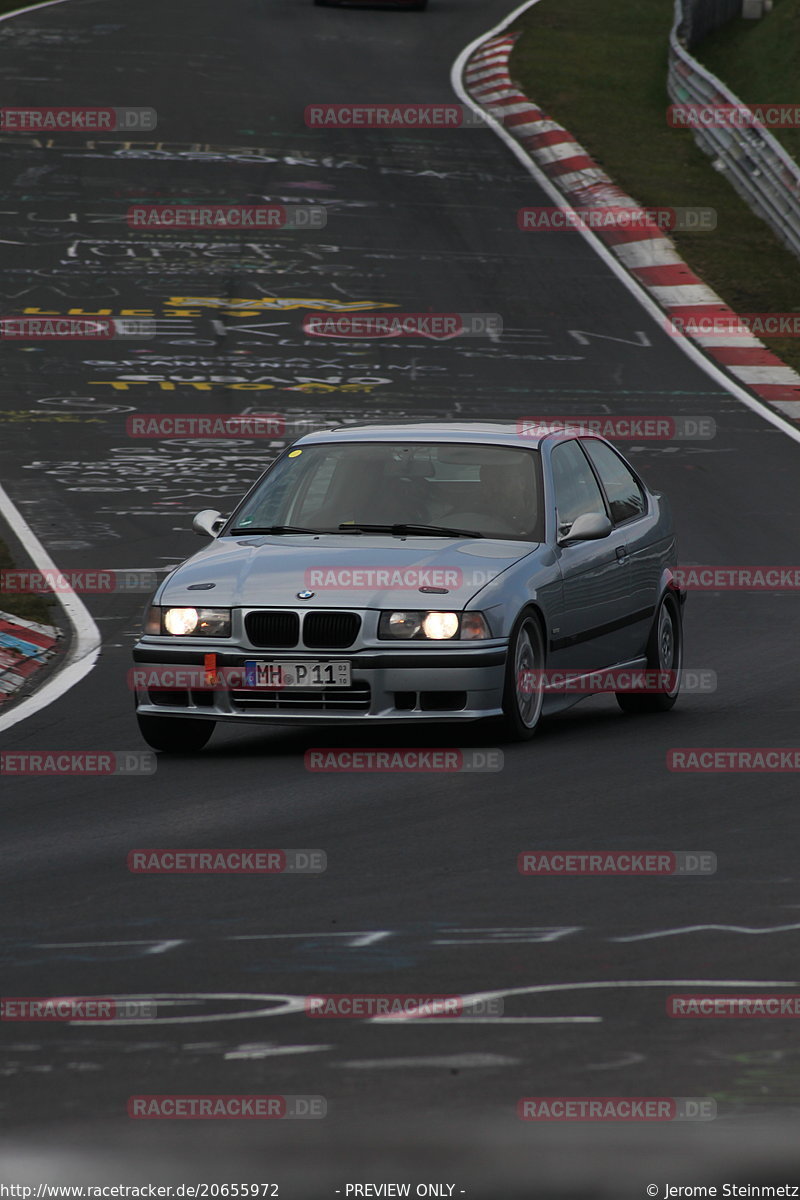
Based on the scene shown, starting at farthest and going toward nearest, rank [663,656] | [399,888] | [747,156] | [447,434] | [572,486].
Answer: [747,156], [663,656], [572,486], [447,434], [399,888]

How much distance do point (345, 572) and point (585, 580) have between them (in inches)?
59.8

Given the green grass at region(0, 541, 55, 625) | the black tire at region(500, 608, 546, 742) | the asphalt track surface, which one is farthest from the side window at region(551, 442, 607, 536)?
the green grass at region(0, 541, 55, 625)

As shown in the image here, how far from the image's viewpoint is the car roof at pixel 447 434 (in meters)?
10.8

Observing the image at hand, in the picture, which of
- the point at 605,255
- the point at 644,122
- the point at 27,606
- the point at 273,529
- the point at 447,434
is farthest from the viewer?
the point at 644,122

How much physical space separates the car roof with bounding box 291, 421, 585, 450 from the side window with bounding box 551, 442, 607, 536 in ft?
0.36

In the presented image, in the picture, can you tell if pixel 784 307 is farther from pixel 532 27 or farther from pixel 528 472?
pixel 532 27

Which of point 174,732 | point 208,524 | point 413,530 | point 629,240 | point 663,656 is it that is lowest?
point 629,240

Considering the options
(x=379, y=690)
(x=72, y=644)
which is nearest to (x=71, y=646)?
(x=72, y=644)

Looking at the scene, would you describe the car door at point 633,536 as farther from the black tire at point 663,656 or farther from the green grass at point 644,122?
the green grass at point 644,122

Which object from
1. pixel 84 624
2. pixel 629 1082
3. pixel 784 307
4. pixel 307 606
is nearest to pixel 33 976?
pixel 629 1082

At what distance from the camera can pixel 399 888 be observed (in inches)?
273

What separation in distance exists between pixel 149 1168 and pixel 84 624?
30.9 feet

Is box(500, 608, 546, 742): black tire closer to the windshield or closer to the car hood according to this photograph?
the car hood

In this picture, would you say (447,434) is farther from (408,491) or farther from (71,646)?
(71,646)
